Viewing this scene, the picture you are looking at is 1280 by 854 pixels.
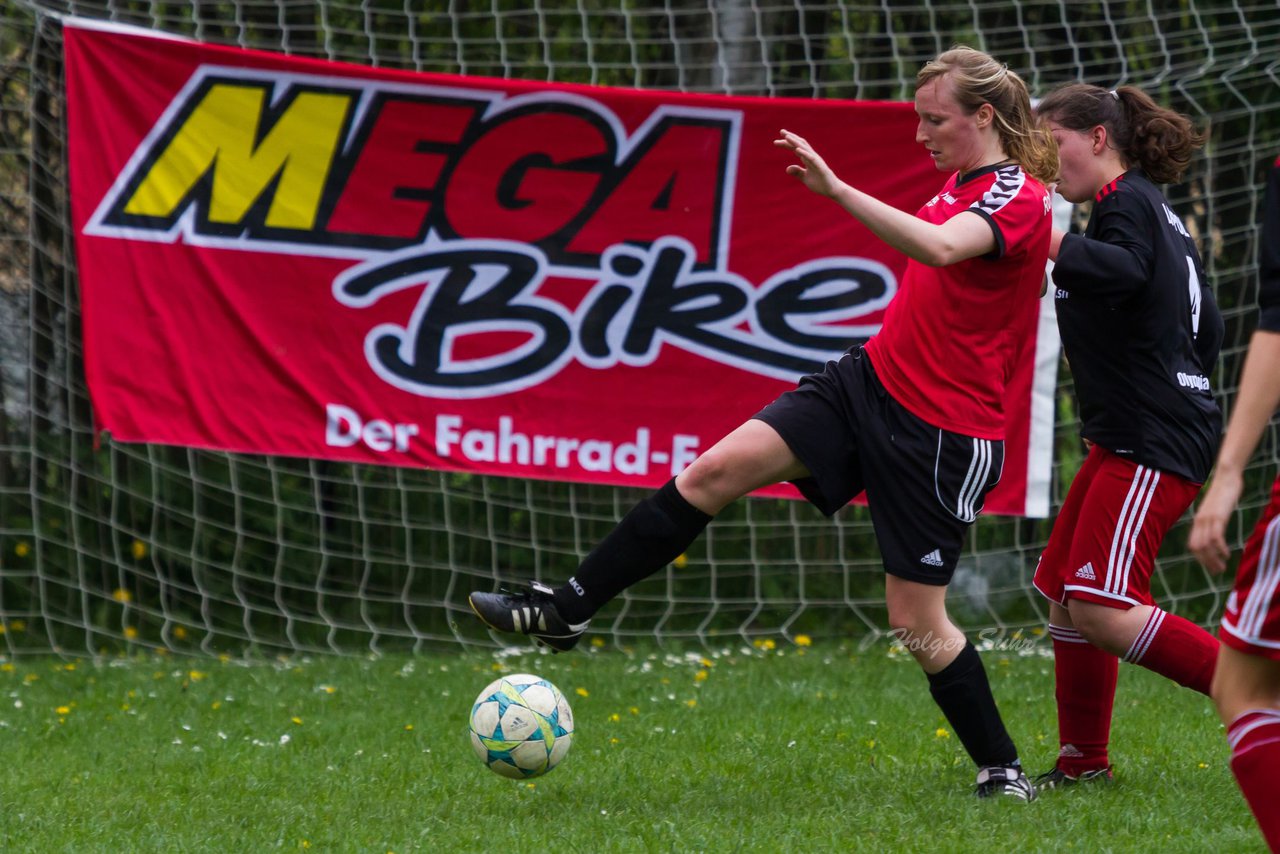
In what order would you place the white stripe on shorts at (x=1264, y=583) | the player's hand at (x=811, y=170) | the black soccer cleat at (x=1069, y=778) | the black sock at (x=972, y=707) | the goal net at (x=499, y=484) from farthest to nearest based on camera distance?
the goal net at (x=499, y=484), the black soccer cleat at (x=1069, y=778), the black sock at (x=972, y=707), the player's hand at (x=811, y=170), the white stripe on shorts at (x=1264, y=583)

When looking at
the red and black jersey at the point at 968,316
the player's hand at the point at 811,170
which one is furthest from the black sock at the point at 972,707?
the player's hand at the point at 811,170

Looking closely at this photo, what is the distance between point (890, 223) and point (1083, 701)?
1.55 metres

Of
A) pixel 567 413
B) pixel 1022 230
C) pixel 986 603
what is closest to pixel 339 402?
pixel 567 413

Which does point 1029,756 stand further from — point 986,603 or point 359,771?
point 986,603

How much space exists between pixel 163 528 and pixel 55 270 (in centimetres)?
138

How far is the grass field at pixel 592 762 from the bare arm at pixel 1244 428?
1331 mm

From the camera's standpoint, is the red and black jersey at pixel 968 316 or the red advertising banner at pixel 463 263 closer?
the red and black jersey at pixel 968 316

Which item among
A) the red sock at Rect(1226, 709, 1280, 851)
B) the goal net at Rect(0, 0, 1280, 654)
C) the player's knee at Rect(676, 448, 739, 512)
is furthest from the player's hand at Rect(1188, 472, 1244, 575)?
the goal net at Rect(0, 0, 1280, 654)

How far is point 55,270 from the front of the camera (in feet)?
23.8

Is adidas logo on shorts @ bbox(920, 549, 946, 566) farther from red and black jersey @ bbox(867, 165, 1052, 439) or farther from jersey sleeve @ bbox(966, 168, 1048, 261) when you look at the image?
jersey sleeve @ bbox(966, 168, 1048, 261)

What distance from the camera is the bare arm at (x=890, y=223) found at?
3.47 m

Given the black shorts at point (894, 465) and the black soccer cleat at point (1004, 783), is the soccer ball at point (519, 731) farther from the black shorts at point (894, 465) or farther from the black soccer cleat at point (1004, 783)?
the black soccer cleat at point (1004, 783)

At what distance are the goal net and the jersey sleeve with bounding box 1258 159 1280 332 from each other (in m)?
4.79

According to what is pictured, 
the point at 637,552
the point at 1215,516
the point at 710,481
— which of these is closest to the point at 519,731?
the point at 637,552
